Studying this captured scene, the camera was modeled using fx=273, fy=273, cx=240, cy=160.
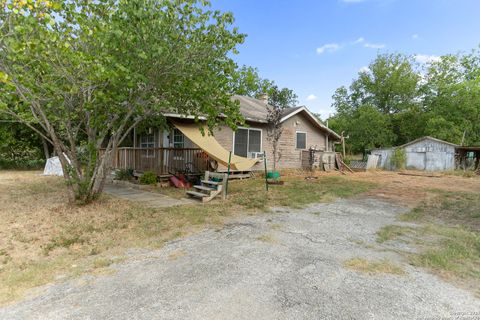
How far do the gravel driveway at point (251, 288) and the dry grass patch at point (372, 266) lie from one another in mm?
93

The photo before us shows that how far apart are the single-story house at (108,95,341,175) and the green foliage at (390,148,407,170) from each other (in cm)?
558

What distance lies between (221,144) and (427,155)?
15519 mm

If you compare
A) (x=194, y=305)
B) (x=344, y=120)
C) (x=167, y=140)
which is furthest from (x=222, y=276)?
(x=344, y=120)

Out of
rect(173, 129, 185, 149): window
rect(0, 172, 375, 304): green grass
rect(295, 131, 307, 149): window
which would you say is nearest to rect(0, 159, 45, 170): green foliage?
rect(0, 172, 375, 304): green grass

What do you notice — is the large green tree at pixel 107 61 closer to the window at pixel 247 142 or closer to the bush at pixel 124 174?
the bush at pixel 124 174

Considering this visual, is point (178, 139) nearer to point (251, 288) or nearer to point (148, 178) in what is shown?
point (148, 178)

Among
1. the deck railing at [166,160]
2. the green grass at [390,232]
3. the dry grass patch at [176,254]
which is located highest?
the deck railing at [166,160]

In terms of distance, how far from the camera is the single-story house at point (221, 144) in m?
9.65

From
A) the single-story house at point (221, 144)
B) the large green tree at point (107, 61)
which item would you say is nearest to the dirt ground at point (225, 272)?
the large green tree at point (107, 61)

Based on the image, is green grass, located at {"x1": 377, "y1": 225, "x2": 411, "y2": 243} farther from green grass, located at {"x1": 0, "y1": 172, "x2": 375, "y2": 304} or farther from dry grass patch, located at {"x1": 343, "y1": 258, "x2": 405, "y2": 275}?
green grass, located at {"x1": 0, "y1": 172, "x2": 375, "y2": 304}

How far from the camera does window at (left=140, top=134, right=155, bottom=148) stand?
12125mm

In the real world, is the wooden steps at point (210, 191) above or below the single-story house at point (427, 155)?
below

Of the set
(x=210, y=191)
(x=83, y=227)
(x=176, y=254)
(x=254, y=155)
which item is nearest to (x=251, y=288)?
(x=176, y=254)

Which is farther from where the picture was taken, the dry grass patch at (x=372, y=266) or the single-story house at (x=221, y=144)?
the single-story house at (x=221, y=144)
